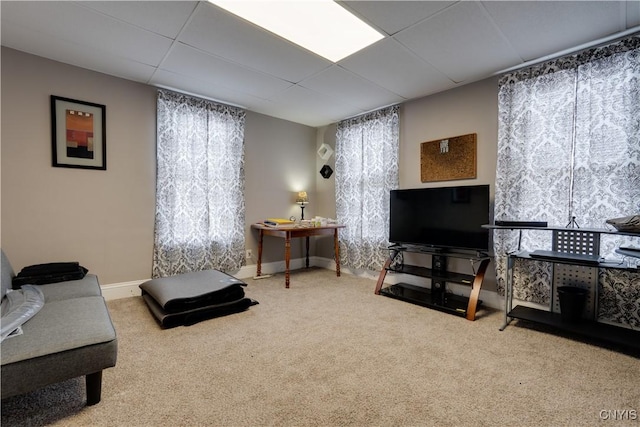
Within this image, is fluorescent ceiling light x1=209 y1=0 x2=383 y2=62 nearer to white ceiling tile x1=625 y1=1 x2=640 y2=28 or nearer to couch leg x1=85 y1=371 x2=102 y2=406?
white ceiling tile x1=625 y1=1 x2=640 y2=28

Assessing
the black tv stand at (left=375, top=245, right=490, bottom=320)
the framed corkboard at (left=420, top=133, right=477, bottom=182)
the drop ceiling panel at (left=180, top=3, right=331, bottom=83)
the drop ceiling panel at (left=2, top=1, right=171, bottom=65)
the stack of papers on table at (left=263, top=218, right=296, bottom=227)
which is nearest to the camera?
the drop ceiling panel at (left=2, top=1, right=171, bottom=65)

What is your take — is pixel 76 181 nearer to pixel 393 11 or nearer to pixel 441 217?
pixel 393 11

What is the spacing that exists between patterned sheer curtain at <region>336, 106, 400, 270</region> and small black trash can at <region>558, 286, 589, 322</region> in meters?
1.84

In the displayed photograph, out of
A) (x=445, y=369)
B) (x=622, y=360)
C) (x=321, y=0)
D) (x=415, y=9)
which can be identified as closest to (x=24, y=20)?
(x=321, y=0)

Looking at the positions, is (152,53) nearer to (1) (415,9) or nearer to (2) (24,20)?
(2) (24,20)

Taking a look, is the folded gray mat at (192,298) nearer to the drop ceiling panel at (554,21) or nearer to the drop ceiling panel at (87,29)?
the drop ceiling panel at (87,29)

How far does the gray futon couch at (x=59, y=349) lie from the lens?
121 cm

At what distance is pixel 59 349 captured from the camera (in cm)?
129

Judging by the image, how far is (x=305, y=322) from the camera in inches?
99.0

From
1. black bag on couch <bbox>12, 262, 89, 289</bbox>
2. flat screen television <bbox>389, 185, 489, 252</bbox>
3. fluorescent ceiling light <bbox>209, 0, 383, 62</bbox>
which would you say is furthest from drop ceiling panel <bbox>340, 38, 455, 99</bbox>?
black bag on couch <bbox>12, 262, 89, 289</bbox>

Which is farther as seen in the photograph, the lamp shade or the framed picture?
the lamp shade

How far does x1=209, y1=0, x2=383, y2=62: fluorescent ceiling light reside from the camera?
1.99m

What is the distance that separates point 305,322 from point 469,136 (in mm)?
2538

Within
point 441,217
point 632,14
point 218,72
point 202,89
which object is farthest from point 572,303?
point 202,89
